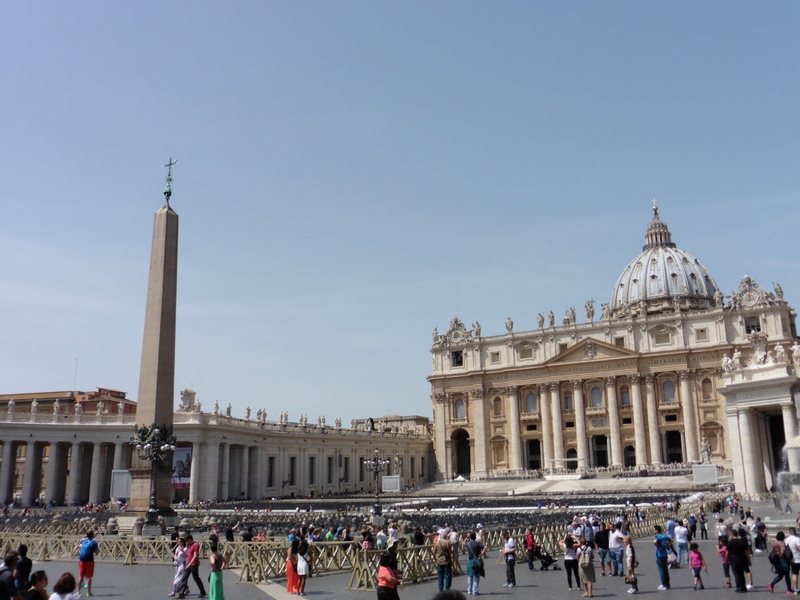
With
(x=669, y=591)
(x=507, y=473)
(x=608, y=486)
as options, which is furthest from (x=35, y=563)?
(x=507, y=473)

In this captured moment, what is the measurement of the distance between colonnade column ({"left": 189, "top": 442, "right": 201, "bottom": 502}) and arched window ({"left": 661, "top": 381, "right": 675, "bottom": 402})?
45.8 metres

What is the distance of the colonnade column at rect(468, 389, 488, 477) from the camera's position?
8012 centimetres

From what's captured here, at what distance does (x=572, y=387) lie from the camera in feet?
254

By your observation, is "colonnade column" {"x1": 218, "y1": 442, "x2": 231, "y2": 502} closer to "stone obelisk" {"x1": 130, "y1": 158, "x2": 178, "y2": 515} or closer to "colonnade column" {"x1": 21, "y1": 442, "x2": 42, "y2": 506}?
"colonnade column" {"x1": 21, "y1": 442, "x2": 42, "y2": 506}

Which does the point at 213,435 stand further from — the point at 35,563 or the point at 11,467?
the point at 35,563

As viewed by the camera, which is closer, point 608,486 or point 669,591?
point 669,591

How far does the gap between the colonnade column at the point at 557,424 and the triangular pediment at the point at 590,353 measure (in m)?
2.70

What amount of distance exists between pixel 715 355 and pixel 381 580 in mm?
69109

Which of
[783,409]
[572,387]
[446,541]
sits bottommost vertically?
[446,541]

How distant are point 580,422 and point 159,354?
5958cm

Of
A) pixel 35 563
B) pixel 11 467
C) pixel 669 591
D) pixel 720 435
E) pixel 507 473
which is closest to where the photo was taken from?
pixel 669 591

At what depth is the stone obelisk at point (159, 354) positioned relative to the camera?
23.0 metres

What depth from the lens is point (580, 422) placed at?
7569 centimetres

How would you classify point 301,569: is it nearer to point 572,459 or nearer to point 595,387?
point 572,459
